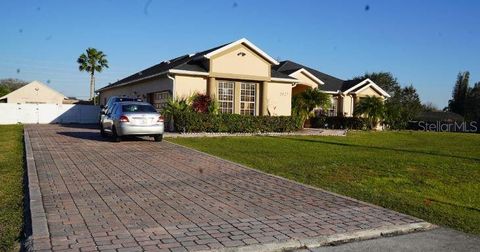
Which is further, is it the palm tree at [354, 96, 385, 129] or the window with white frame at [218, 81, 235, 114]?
the palm tree at [354, 96, 385, 129]

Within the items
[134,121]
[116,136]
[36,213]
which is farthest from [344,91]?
[36,213]

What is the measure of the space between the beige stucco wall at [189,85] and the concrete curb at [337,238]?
62.4 ft

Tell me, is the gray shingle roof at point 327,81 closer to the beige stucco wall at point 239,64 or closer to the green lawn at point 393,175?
the beige stucco wall at point 239,64

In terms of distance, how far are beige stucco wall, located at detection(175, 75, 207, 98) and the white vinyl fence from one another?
19.3 m

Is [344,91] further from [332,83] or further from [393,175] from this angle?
[393,175]

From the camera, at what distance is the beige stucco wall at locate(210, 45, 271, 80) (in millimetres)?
24530

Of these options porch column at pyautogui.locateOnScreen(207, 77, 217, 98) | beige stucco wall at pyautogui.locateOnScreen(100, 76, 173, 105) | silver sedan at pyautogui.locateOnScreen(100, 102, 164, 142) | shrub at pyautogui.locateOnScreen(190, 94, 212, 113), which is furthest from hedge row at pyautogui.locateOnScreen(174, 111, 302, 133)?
silver sedan at pyautogui.locateOnScreen(100, 102, 164, 142)

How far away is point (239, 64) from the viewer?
25172mm

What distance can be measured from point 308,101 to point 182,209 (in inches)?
948

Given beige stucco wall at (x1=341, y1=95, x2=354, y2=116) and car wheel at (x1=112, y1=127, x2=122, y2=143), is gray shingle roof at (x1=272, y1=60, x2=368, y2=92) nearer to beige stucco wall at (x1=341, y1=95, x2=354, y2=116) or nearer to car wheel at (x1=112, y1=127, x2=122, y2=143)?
beige stucco wall at (x1=341, y1=95, x2=354, y2=116)

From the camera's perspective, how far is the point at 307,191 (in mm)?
7895

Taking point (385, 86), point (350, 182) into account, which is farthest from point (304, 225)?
point (385, 86)

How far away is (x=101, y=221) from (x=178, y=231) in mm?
1086

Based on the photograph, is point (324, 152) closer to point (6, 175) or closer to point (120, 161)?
point (120, 161)
